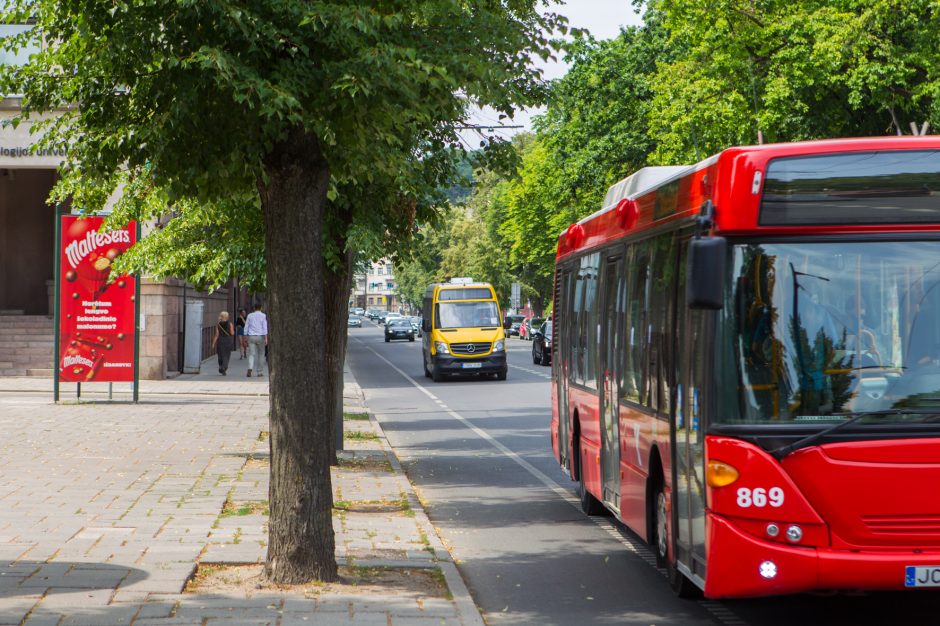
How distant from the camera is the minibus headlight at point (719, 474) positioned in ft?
21.4

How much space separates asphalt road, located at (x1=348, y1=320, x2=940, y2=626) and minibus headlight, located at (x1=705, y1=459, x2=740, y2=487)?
1.25 meters

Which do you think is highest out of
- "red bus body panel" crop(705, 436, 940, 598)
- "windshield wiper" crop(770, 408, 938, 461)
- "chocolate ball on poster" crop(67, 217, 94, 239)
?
"chocolate ball on poster" crop(67, 217, 94, 239)

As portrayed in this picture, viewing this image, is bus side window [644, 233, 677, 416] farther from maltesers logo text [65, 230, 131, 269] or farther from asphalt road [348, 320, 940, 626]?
maltesers logo text [65, 230, 131, 269]

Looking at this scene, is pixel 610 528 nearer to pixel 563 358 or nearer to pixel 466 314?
pixel 563 358

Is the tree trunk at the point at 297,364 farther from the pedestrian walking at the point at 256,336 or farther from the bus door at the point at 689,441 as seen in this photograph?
the pedestrian walking at the point at 256,336

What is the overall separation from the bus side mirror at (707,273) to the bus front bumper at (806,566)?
3.49 feet

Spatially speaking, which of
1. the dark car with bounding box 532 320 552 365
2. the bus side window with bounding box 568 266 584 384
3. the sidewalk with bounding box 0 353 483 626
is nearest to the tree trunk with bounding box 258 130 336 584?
the sidewalk with bounding box 0 353 483 626

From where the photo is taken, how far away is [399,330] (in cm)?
8294

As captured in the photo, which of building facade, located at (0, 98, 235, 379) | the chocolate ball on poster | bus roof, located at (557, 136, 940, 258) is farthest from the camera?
building facade, located at (0, 98, 235, 379)

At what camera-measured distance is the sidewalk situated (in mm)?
7223

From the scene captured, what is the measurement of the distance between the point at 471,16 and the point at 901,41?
88.2 ft

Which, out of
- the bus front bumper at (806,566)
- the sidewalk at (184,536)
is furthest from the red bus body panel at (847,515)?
the sidewalk at (184,536)

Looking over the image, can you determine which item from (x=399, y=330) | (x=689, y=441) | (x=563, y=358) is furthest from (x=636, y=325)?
(x=399, y=330)

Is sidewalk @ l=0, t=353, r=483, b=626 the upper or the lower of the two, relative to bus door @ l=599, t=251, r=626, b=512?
lower
